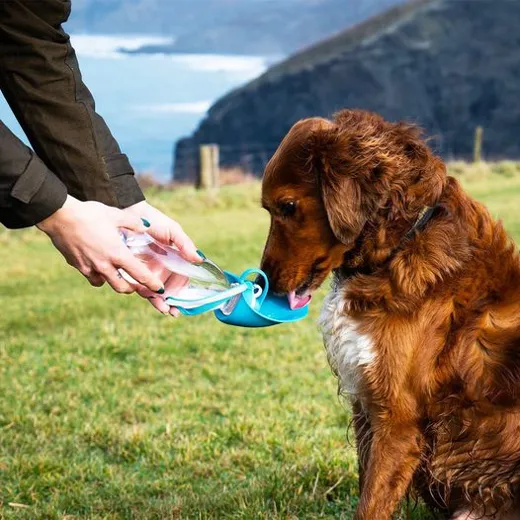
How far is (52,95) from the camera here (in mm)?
3287

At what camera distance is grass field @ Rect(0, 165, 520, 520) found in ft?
13.3

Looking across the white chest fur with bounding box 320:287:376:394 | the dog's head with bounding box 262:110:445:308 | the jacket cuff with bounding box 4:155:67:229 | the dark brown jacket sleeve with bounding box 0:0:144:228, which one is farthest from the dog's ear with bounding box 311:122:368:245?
the jacket cuff with bounding box 4:155:67:229

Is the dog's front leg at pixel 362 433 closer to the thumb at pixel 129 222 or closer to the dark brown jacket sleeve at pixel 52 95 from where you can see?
the thumb at pixel 129 222

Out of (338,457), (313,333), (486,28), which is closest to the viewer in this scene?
(338,457)

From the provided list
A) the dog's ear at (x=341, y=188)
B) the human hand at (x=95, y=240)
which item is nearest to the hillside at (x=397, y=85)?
the dog's ear at (x=341, y=188)

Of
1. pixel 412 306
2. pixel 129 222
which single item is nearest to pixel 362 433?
pixel 412 306

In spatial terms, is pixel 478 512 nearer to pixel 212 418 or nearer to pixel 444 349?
pixel 444 349

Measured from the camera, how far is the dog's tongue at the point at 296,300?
3.57 metres

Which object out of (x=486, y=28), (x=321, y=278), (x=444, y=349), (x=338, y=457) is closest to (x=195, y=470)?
(x=338, y=457)

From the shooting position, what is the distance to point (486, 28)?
5491 centimetres

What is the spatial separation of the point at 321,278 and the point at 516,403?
0.89 metres

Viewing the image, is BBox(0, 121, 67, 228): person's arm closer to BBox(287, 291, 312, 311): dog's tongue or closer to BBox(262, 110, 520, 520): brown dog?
BBox(262, 110, 520, 520): brown dog

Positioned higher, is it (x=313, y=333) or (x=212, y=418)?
(x=212, y=418)

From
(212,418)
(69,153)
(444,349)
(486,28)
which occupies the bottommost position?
(486,28)
